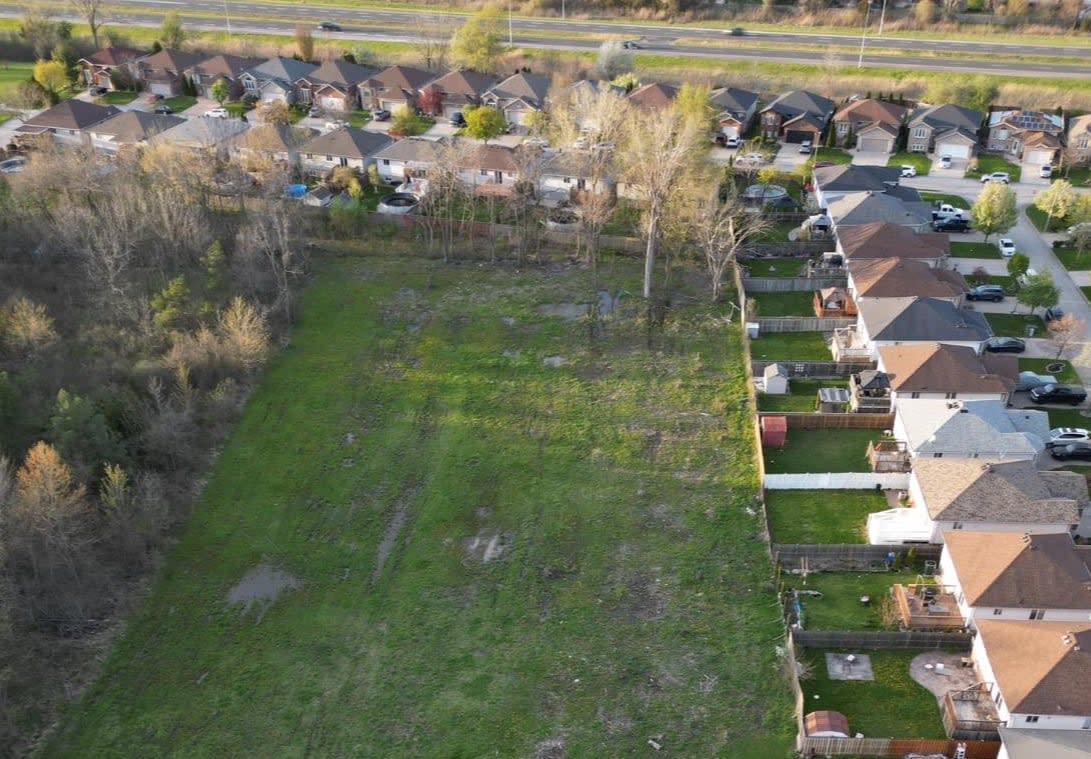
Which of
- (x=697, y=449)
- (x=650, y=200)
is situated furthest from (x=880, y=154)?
(x=697, y=449)

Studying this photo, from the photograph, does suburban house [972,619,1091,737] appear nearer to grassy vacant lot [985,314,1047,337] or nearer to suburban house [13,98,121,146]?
grassy vacant lot [985,314,1047,337]

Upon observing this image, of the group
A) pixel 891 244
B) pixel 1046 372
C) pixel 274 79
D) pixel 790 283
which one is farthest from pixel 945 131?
pixel 274 79

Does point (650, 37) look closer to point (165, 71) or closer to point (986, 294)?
point (165, 71)

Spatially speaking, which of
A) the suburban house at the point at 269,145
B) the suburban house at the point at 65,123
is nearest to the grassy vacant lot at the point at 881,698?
the suburban house at the point at 269,145

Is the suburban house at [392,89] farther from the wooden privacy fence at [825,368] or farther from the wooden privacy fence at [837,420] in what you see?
the wooden privacy fence at [837,420]

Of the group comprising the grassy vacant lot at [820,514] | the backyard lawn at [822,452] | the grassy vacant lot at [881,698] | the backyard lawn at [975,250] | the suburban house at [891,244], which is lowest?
the grassy vacant lot at [881,698]

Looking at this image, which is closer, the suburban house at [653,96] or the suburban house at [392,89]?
the suburban house at [653,96]

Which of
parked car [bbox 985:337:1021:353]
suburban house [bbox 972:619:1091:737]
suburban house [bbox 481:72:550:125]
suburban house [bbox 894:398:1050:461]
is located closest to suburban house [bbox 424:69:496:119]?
suburban house [bbox 481:72:550:125]
